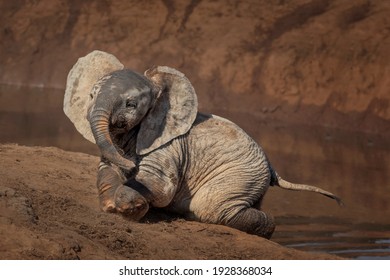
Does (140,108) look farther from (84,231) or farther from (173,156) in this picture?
(84,231)

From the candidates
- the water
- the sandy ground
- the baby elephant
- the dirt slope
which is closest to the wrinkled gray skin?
the baby elephant

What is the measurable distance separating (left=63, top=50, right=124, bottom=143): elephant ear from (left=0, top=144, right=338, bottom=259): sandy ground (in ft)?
2.09

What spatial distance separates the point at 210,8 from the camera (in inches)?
867

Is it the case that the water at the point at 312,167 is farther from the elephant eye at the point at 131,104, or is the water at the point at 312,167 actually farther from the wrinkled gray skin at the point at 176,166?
the elephant eye at the point at 131,104

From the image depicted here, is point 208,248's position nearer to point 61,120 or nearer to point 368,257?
point 368,257

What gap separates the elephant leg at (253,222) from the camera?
29.0 ft

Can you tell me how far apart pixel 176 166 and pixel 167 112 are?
0.53 meters

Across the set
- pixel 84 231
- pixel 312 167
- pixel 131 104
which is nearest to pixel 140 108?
pixel 131 104

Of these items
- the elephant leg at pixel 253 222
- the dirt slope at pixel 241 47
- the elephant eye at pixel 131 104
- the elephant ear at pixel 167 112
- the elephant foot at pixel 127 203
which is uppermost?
the elephant eye at pixel 131 104

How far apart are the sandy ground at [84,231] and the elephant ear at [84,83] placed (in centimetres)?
64

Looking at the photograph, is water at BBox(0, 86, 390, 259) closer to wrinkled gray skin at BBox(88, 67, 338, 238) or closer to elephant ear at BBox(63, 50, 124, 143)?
wrinkled gray skin at BBox(88, 67, 338, 238)

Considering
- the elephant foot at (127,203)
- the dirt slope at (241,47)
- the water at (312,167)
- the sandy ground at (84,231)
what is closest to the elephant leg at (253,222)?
the sandy ground at (84,231)

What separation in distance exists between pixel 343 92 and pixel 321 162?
458 cm
